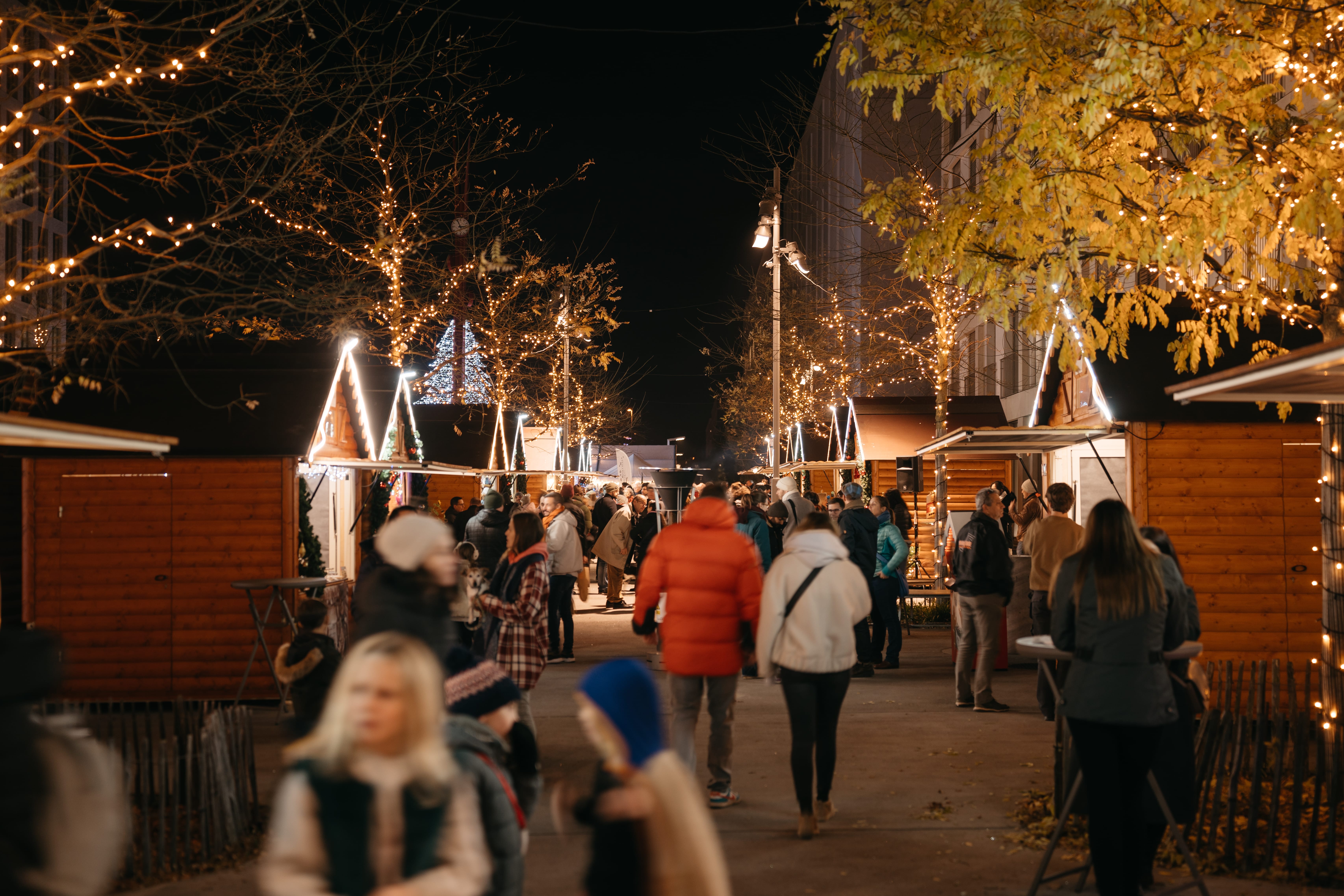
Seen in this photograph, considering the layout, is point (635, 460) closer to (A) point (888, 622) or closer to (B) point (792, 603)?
(A) point (888, 622)

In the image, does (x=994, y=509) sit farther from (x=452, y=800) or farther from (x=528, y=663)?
(x=452, y=800)

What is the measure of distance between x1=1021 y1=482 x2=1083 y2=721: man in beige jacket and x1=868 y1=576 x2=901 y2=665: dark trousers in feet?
9.96

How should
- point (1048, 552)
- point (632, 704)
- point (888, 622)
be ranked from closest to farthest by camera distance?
1. point (632, 704)
2. point (1048, 552)
3. point (888, 622)

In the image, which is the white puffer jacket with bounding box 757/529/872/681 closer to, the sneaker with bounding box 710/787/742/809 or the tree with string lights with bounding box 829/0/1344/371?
the sneaker with bounding box 710/787/742/809

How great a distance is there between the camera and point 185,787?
6652 millimetres

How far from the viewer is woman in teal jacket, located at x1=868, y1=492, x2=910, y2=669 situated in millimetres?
13000

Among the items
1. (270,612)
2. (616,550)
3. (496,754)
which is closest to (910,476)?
(616,550)

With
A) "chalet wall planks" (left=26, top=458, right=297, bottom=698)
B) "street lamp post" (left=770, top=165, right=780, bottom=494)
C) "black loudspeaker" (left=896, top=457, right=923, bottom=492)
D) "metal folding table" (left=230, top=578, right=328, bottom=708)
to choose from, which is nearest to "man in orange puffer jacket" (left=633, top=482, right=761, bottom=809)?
"metal folding table" (left=230, top=578, right=328, bottom=708)

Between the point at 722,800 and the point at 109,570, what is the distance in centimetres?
735

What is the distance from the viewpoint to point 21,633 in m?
3.02

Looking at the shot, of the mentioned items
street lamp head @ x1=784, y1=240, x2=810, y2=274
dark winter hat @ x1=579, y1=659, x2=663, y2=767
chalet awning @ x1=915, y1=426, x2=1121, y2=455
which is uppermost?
street lamp head @ x1=784, y1=240, x2=810, y2=274

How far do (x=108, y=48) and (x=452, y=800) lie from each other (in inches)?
311

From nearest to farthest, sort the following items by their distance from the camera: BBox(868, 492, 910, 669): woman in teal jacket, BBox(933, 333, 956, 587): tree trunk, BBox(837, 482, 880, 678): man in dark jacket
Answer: BBox(837, 482, 880, 678): man in dark jacket, BBox(868, 492, 910, 669): woman in teal jacket, BBox(933, 333, 956, 587): tree trunk

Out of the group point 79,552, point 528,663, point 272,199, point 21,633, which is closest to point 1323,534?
point 528,663
